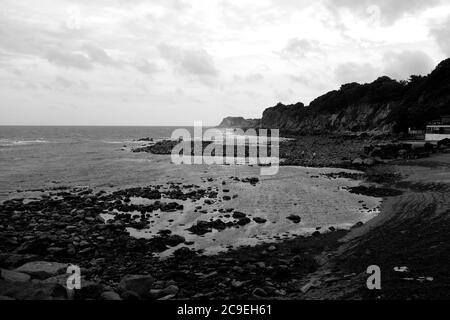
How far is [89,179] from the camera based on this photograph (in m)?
36.2

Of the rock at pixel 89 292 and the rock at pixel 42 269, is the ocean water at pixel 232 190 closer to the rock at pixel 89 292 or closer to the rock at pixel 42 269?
the rock at pixel 42 269

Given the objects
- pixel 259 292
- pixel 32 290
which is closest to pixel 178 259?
pixel 259 292

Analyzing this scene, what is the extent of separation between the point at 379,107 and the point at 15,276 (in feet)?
338

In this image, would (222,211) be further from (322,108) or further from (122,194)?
(322,108)

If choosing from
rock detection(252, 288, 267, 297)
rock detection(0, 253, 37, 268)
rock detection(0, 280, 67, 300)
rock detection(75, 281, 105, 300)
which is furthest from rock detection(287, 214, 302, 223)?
rock detection(0, 280, 67, 300)

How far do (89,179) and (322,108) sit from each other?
105688mm

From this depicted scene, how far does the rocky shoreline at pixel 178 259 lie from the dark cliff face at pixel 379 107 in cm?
6199

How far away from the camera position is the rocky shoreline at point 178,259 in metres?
10.5

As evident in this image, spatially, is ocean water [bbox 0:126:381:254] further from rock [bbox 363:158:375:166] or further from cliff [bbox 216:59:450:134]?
cliff [bbox 216:59:450:134]

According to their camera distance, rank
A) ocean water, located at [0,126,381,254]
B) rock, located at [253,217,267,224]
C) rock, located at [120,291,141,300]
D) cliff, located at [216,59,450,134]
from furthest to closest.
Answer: cliff, located at [216,59,450,134], rock, located at [253,217,267,224], ocean water, located at [0,126,381,254], rock, located at [120,291,141,300]

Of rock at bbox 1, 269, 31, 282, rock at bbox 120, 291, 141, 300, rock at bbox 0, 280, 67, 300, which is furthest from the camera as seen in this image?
rock at bbox 120, 291, 141, 300

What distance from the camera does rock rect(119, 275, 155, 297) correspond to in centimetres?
1054

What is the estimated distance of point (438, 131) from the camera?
191 ft
